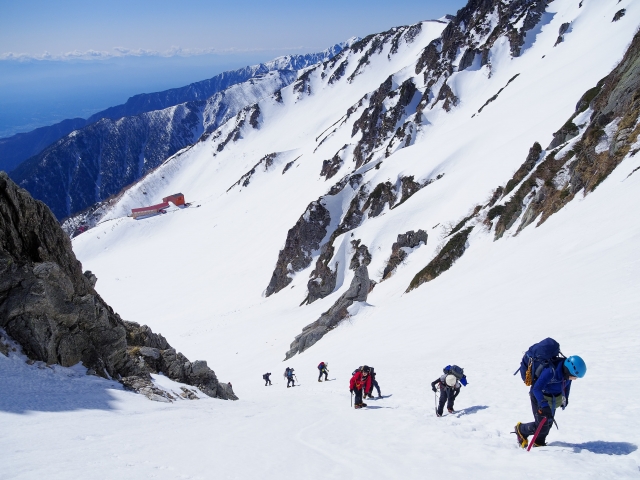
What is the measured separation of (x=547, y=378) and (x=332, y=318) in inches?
1021

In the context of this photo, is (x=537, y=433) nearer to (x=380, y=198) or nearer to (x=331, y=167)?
(x=380, y=198)

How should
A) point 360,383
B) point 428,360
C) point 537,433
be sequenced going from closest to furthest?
1. point 537,433
2. point 360,383
3. point 428,360

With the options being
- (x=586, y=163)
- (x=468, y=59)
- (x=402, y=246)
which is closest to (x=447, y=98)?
(x=468, y=59)

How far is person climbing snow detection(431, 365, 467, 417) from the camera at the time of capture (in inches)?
354

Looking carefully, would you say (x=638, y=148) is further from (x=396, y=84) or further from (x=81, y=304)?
(x=396, y=84)

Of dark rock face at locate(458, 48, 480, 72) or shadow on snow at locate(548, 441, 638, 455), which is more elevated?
dark rock face at locate(458, 48, 480, 72)

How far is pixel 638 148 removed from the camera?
2233 centimetres

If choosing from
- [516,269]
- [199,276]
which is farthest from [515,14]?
[516,269]

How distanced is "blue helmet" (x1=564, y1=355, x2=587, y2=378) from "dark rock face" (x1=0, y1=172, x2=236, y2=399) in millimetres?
14531

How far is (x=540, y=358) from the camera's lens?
6.03 meters

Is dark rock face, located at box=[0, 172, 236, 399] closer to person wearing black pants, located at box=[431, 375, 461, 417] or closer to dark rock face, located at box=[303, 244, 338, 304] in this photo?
person wearing black pants, located at box=[431, 375, 461, 417]

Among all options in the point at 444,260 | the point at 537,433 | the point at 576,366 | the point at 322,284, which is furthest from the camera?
the point at 322,284

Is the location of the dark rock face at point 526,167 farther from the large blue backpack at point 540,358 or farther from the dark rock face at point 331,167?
the dark rock face at point 331,167

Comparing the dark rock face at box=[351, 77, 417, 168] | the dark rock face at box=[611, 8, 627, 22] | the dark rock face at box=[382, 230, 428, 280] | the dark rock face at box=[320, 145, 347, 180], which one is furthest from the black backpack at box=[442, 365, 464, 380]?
the dark rock face at box=[320, 145, 347, 180]
